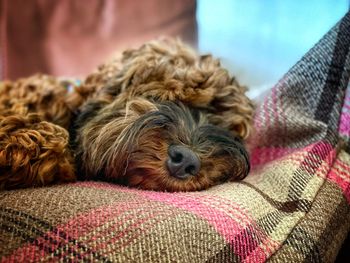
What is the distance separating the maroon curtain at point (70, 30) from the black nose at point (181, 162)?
175cm

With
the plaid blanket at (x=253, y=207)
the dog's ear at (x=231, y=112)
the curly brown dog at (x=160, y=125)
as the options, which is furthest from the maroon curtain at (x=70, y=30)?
the plaid blanket at (x=253, y=207)

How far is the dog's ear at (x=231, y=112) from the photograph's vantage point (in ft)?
5.96

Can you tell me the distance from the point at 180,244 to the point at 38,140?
0.66 metres

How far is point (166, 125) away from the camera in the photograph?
4.93 ft

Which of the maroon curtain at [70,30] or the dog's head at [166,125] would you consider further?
the maroon curtain at [70,30]

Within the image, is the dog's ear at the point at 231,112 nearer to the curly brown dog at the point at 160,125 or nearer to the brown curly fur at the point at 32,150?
the curly brown dog at the point at 160,125

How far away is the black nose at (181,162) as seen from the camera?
1.42 meters

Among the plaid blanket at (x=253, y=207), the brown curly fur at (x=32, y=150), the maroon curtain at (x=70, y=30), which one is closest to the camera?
the plaid blanket at (x=253, y=207)

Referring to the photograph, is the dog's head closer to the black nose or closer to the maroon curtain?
the black nose

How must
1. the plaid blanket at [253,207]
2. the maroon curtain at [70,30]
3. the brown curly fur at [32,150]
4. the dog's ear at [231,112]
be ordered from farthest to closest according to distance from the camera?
the maroon curtain at [70,30]
the dog's ear at [231,112]
the brown curly fur at [32,150]
the plaid blanket at [253,207]

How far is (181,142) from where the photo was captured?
1.50 m

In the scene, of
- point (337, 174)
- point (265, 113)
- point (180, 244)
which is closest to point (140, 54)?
point (265, 113)

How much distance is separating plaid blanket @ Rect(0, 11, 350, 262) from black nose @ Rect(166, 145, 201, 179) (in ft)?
0.30

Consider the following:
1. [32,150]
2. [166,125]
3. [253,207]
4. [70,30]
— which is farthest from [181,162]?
[70,30]
